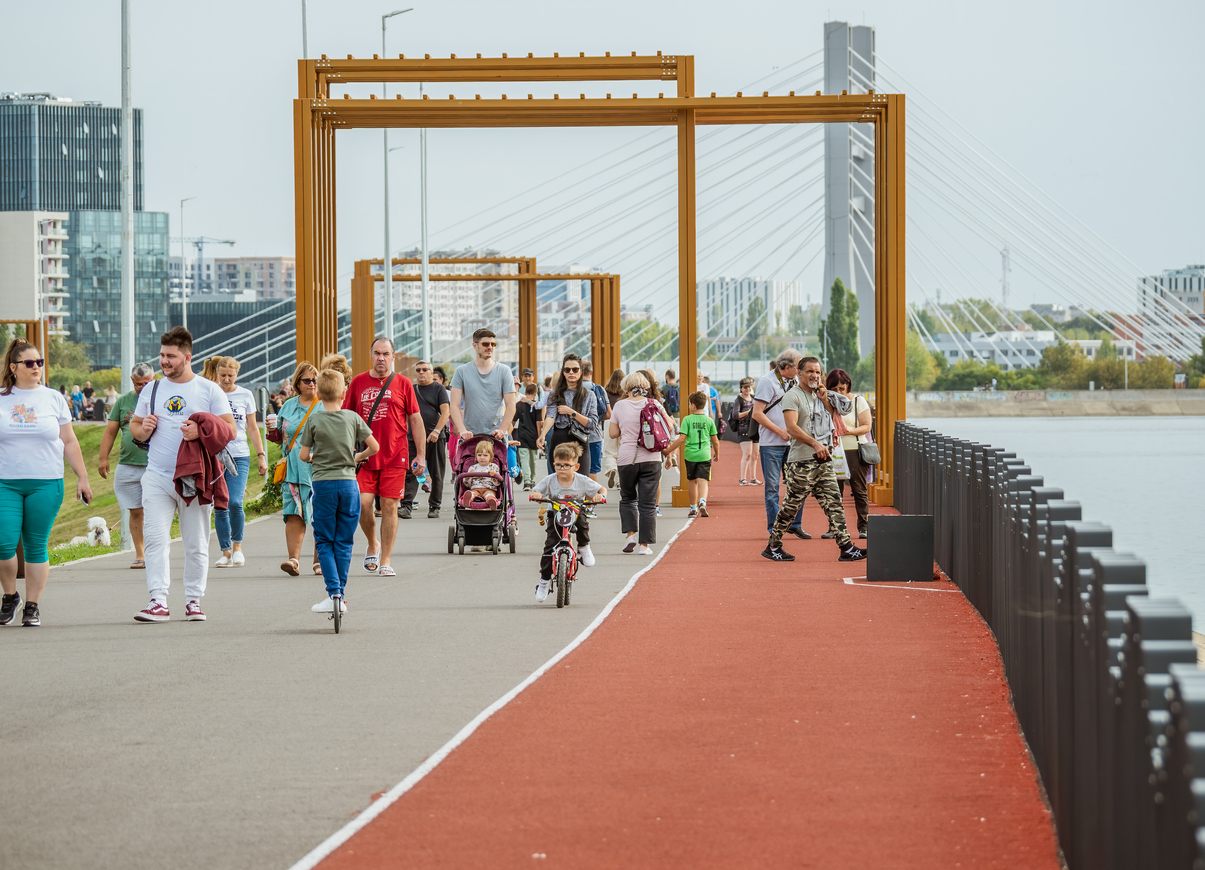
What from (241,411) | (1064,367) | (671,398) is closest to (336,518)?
(241,411)

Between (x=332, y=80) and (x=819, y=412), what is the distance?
Answer: 10.6 m

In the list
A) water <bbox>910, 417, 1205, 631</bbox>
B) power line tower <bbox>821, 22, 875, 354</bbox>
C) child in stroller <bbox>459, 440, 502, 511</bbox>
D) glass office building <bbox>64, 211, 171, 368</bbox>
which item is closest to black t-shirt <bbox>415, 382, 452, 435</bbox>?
child in stroller <bbox>459, 440, 502, 511</bbox>

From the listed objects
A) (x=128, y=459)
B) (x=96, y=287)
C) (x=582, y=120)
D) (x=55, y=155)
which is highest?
(x=55, y=155)

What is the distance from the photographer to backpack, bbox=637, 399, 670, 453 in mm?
17828

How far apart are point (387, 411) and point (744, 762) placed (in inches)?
323

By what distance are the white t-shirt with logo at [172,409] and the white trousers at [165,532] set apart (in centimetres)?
11

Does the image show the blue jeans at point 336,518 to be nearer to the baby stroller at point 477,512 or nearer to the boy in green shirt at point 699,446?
the baby stroller at point 477,512

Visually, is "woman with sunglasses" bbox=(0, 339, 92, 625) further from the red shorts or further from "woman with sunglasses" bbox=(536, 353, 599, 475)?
"woman with sunglasses" bbox=(536, 353, 599, 475)

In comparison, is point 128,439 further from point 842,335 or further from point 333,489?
point 842,335

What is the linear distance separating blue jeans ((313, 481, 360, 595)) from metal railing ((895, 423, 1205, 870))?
415 cm

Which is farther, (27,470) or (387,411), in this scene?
(387,411)

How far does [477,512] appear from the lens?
17.9 meters

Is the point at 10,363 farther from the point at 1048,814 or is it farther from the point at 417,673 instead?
the point at 1048,814

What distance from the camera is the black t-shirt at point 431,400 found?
2320cm
